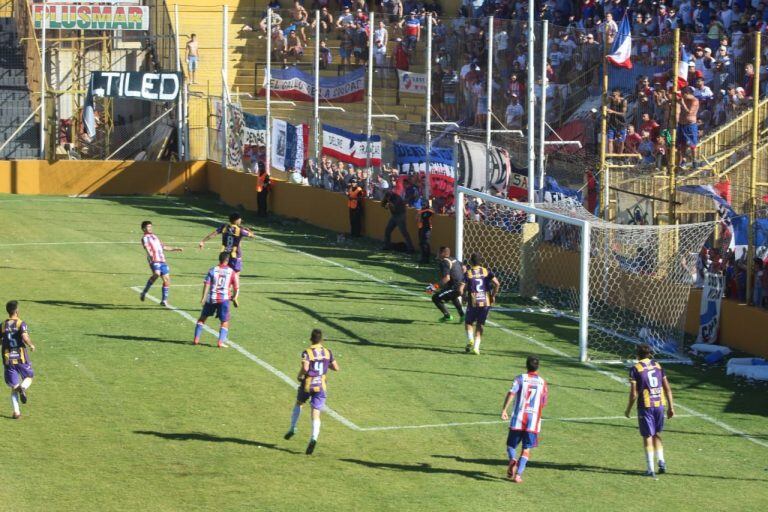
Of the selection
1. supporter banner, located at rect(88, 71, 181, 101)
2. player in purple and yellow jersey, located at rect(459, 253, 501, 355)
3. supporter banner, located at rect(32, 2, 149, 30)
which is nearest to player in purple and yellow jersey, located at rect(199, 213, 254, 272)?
player in purple and yellow jersey, located at rect(459, 253, 501, 355)

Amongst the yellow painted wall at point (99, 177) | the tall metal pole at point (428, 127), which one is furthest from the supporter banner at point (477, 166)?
the yellow painted wall at point (99, 177)

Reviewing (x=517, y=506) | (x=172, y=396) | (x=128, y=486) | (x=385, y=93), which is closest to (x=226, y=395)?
(x=172, y=396)

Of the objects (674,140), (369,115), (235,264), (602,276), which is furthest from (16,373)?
(369,115)

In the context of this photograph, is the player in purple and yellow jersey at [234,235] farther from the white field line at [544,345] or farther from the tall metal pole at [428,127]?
the tall metal pole at [428,127]

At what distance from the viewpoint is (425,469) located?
16625mm

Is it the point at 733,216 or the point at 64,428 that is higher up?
the point at 733,216

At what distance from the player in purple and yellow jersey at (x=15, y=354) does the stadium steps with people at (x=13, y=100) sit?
85.1 ft

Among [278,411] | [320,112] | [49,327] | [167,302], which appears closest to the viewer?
[278,411]

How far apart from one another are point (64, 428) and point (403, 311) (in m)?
9.69

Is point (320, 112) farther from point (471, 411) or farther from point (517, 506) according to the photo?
point (517, 506)

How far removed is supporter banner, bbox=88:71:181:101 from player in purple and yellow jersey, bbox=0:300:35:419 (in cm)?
2544

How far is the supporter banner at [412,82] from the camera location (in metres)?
35.0

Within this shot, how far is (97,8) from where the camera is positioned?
44.8 m

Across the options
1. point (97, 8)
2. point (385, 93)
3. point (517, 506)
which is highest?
point (97, 8)
